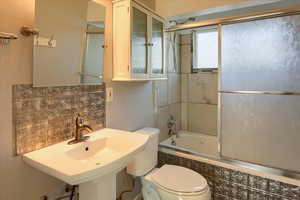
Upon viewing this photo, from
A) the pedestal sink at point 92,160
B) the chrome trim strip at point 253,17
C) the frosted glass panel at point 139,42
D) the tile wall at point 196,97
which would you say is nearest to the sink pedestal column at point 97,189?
the pedestal sink at point 92,160

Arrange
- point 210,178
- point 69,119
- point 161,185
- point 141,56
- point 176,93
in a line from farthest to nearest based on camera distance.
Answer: point 176,93 → point 210,178 → point 141,56 → point 161,185 → point 69,119

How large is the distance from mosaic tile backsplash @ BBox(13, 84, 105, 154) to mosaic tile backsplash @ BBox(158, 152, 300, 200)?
4.02 ft

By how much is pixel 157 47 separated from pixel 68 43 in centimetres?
103

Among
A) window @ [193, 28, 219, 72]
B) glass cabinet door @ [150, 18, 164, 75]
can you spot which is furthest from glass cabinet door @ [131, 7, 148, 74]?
window @ [193, 28, 219, 72]

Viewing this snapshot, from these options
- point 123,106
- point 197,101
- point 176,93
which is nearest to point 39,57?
point 123,106

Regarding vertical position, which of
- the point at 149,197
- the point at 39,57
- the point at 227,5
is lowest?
the point at 149,197

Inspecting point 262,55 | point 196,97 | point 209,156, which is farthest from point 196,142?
point 262,55

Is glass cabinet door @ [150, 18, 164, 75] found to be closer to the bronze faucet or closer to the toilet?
the toilet

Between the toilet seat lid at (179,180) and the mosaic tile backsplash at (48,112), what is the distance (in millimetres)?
748

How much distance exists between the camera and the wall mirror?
1.14 metres

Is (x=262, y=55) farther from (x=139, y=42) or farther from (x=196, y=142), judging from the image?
(x=196, y=142)

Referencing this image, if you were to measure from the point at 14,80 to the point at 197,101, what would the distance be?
2.54 metres

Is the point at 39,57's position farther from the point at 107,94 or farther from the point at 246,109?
the point at 246,109

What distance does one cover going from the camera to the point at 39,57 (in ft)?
3.71
